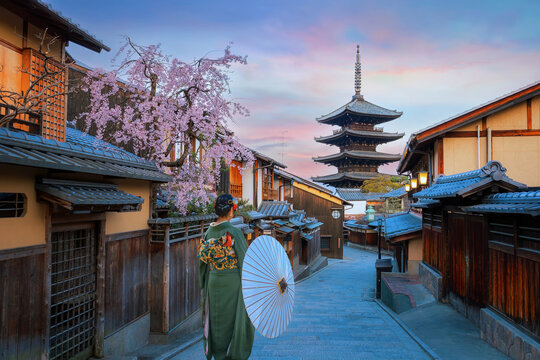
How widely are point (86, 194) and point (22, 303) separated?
149 cm

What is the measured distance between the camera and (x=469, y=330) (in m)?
8.05

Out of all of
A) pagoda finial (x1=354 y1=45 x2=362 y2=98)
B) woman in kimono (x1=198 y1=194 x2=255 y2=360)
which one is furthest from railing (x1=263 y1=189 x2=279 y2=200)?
pagoda finial (x1=354 y1=45 x2=362 y2=98)

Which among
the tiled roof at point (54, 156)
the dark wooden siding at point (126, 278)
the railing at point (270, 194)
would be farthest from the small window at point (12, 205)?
the railing at point (270, 194)

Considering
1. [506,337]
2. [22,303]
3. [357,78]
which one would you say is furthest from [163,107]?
[357,78]

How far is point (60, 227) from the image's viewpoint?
16.8ft

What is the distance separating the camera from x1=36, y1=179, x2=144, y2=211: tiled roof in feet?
15.0

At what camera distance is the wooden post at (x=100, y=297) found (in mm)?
5828

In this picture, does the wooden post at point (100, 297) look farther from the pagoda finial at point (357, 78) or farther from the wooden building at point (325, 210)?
the pagoda finial at point (357, 78)

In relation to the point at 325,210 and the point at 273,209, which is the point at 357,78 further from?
the point at 273,209

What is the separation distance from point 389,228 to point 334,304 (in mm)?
5920

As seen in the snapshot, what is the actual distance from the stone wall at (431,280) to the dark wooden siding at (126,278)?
829cm

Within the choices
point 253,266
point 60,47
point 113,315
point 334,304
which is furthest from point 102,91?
point 334,304

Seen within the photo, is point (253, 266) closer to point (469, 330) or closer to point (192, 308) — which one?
point (192, 308)

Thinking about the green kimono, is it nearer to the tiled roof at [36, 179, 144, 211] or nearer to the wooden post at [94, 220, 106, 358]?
the tiled roof at [36, 179, 144, 211]
